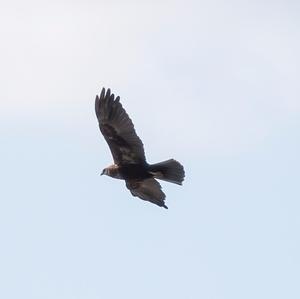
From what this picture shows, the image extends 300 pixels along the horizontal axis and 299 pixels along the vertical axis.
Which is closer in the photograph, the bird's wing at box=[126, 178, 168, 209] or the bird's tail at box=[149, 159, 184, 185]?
the bird's tail at box=[149, 159, 184, 185]

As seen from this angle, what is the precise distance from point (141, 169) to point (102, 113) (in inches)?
57.7

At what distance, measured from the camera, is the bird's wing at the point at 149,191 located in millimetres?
115062

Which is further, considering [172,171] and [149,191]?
[149,191]

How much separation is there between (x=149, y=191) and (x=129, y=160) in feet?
2.45

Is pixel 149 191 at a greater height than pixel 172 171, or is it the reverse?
pixel 172 171

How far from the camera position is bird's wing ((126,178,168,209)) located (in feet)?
378

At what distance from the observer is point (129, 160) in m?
115

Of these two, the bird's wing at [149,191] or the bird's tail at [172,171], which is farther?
the bird's wing at [149,191]

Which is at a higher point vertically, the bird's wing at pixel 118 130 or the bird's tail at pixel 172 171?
the bird's wing at pixel 118 130

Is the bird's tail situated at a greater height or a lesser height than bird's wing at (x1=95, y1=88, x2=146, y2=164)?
lesser

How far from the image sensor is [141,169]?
4530 inches

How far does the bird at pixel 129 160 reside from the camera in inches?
4505

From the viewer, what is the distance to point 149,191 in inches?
4532

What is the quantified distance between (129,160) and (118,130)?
2.68ft
